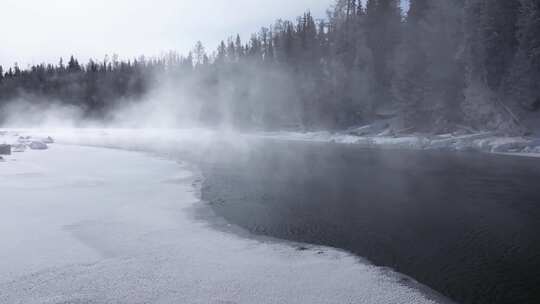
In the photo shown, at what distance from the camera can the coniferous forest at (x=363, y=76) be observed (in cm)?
4188

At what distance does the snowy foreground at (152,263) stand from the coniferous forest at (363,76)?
129 feet

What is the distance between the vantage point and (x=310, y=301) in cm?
666

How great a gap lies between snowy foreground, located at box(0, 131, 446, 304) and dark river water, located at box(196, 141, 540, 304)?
4.03 feet

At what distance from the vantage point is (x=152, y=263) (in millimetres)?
8328

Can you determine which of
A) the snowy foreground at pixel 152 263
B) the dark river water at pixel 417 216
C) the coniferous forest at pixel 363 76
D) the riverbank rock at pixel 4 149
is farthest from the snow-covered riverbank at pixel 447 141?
the riverbank rock at pixel 4 149

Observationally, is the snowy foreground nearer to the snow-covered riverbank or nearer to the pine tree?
the snow-covered riverbank

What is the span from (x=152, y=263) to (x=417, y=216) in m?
9.60

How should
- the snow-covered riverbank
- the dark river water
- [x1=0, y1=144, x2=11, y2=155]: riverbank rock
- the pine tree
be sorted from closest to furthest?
the dark river water, [x1=0, y1=144, x2=11, y2=155]: riverbank rock, the snow-covered riverbank, the pine tree

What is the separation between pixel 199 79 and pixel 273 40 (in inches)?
1018

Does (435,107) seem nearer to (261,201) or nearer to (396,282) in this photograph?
(261,201)

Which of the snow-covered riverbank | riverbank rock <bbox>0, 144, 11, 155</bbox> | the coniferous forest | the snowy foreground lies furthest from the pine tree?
riverbank rock <bbox>0, 144, 11, 155</bbox>

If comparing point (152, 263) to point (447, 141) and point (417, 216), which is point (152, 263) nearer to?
point (417, 216)

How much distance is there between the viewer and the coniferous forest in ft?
137

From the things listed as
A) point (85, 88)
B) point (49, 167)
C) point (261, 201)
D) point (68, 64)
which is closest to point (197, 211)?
point (261, 201)
